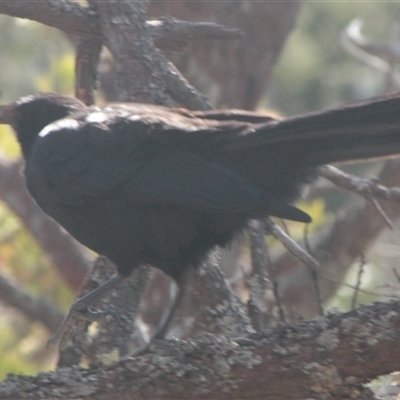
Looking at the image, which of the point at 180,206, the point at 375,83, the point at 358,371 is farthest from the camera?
the point at 375,83

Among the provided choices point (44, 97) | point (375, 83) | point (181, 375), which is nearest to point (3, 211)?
point (44, 97)

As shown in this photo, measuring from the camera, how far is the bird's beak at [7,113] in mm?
4797

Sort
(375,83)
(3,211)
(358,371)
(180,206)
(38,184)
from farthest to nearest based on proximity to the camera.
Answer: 1. (375,83)
2. (3,211)
3. (38,184)
4. (180,206)
5. (358,371)

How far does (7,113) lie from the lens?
4.82m

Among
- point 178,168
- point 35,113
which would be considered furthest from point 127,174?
point 35,113

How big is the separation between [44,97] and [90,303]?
123cm

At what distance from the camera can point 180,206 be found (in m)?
3.95

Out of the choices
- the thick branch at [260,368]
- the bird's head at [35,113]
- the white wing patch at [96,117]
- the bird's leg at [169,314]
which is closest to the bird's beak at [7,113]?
the bird's head at [35,113]

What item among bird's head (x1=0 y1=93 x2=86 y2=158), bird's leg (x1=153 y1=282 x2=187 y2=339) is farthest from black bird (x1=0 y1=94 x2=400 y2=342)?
bird's head (x1=0 y1=93 x2=86 y2=158)

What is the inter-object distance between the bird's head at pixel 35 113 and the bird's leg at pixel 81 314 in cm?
99

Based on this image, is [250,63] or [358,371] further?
[250,63]

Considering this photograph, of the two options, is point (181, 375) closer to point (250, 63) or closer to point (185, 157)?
point (185, 157)

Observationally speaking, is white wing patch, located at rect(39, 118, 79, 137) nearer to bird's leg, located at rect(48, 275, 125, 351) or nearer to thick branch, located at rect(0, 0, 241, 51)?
thick branch, located at rect(0, 0, 241, 51)

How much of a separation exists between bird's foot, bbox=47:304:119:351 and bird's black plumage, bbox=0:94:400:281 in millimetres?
232
